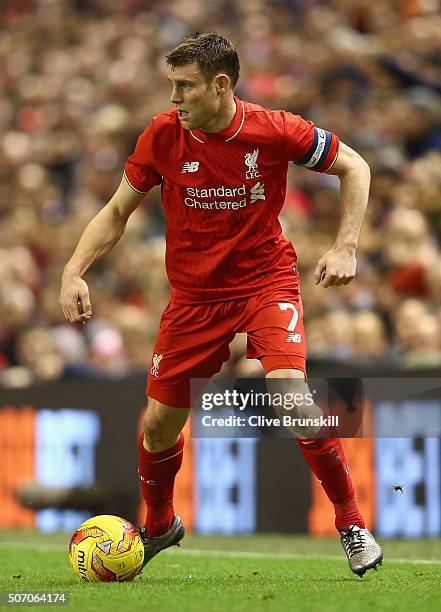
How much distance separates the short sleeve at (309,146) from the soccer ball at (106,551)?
2002 mm

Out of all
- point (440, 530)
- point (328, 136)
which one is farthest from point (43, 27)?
point (328, 136)

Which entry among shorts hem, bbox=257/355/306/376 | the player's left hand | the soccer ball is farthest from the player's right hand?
the player's left hand

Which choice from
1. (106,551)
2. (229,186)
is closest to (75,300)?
(229,186)

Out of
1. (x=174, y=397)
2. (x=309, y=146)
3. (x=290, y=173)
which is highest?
(x=290, y=173)

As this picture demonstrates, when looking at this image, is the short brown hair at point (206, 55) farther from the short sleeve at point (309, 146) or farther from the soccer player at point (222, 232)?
the short sleeve at point (309, 146)

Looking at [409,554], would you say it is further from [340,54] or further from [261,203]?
[340,54]

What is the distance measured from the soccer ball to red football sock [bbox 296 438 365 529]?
0.95 metres

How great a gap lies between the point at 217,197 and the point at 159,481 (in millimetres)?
1530

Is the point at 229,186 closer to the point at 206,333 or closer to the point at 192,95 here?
the point at 192,95

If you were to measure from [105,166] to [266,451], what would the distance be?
205 inches

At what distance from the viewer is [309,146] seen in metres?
6.48

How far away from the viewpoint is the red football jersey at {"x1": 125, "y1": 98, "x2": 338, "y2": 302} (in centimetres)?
645

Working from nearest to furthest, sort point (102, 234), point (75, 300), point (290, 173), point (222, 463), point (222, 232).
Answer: point (75, 300) → point (222, 232) → point (102, 234) → point (222, 463) → point (290, 173)

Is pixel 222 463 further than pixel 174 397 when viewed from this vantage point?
Yes
